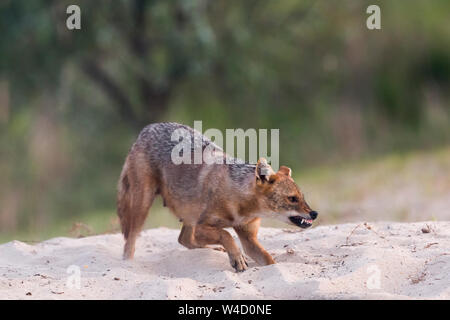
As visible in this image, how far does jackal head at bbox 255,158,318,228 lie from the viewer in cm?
757

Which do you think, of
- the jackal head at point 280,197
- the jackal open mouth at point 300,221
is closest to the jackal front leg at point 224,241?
the jackal head at point 280,197

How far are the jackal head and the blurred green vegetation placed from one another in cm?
1014

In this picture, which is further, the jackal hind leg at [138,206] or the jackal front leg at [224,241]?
the jackal hind leg at [138,206]

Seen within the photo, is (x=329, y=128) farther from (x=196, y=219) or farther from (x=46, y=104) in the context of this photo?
(x=196, y=219)

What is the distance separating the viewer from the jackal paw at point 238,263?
7.45 m

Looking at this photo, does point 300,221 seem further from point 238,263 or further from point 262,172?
point 238,263

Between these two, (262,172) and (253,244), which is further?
(253,244)

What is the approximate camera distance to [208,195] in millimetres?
7945

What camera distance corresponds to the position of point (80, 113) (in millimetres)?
21281

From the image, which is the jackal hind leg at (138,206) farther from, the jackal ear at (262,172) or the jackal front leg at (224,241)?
the jackal ear at (262,172)

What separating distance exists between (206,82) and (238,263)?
1462 cm

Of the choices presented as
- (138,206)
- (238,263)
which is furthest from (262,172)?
(138,206)

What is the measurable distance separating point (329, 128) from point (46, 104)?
758 centimetres
